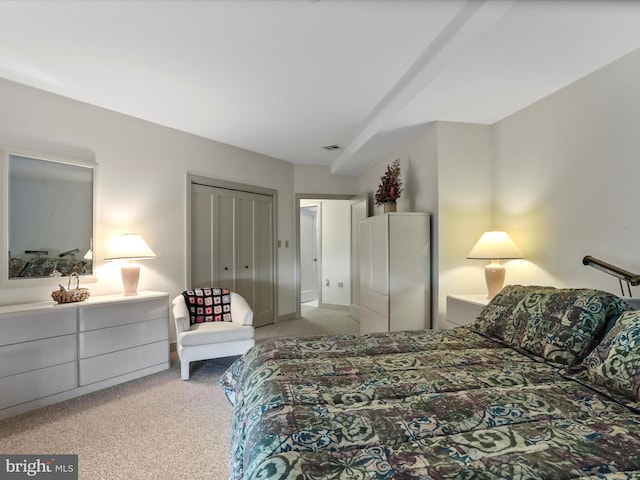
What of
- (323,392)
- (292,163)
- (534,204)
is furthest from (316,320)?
(323,392)

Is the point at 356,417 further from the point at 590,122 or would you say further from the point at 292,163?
the point at 292,163

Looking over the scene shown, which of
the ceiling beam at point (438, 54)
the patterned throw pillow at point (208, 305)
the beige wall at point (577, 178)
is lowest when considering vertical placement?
the patterned throw pillow at point (208, 305)

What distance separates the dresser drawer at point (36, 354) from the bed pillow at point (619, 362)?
3.19 metres

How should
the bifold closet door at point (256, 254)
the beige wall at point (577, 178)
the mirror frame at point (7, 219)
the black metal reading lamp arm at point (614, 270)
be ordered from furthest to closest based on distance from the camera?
the bifold closet door at point (256, 254)
the mirror frame at point (7, 219)
the beige wall at point (577, 178)
the black metal reading lamp arm at point (614, 270)

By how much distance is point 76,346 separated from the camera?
101 inches

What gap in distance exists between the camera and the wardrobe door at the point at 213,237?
402 cm

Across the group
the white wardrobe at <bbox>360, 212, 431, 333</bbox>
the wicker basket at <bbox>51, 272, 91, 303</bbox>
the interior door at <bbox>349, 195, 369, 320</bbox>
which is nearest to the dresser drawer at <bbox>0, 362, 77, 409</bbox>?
the wicker basket at <bbox>51, 272, 91, 303</bbox>

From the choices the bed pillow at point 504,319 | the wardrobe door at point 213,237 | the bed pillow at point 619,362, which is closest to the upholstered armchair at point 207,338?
the wardrobe door at point 213,237

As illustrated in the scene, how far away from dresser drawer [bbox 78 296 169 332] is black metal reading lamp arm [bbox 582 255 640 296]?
133 inches

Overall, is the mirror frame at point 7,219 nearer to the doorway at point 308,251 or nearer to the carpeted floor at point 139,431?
the carpeted floor at point 139,431

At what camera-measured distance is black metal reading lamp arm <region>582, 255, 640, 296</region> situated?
1910 millimetres

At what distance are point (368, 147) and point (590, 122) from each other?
2.14 m

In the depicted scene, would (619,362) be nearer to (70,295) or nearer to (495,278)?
(495,278)

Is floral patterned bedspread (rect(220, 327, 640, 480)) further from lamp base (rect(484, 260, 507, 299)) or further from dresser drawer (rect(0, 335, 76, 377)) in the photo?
dresser drawer (rect(0, 335, 76, 377))
